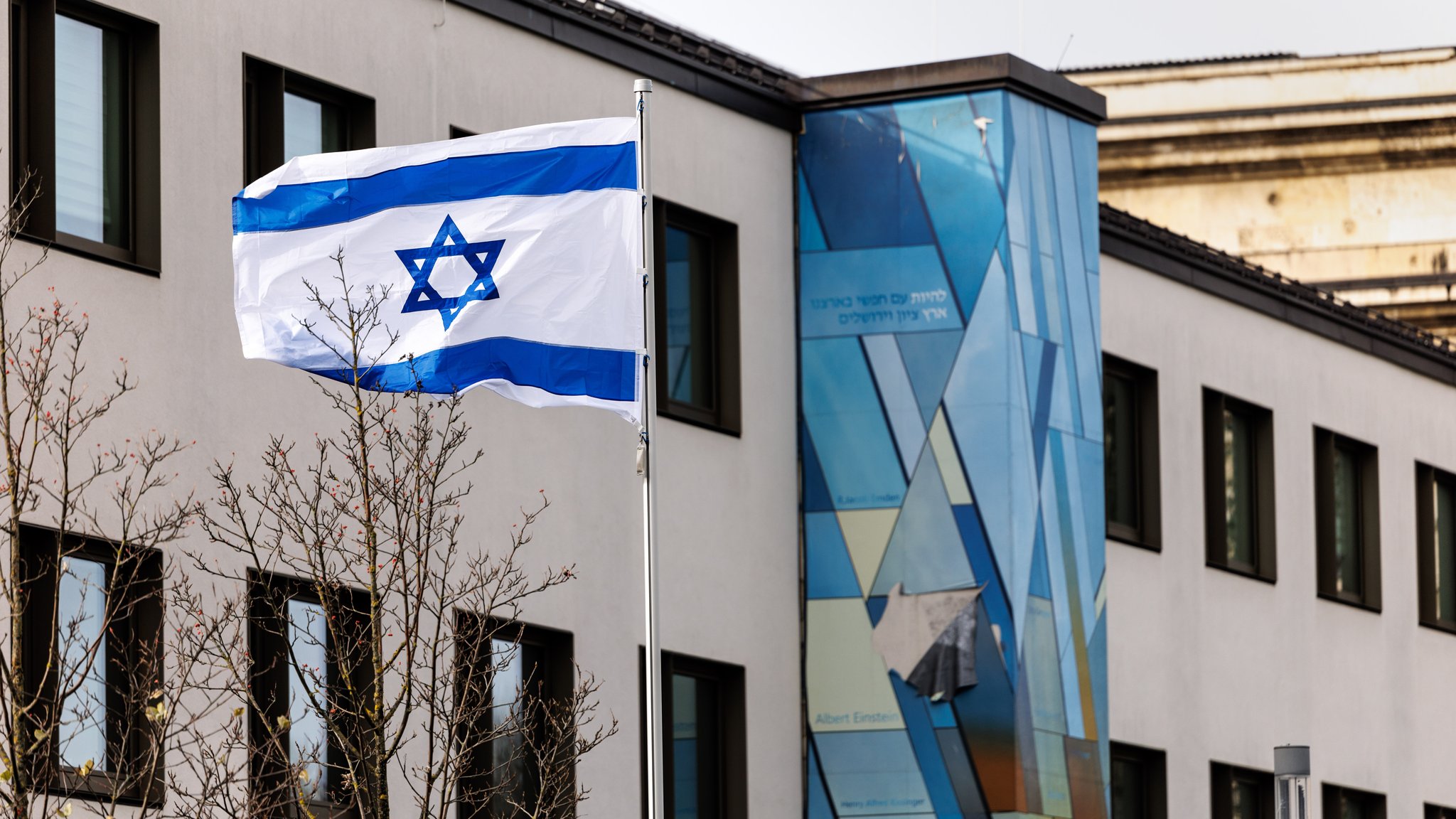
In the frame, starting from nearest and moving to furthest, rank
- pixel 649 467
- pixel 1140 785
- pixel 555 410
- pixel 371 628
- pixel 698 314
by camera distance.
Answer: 1. pixel 371 628
2. pixel 649 467
3. pixel 555 410
4. pixel 698 314
5. pixel 1140 785

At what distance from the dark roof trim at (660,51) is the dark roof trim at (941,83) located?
30 cm

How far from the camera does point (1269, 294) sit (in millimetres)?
31672

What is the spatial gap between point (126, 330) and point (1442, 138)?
3299 centimetres

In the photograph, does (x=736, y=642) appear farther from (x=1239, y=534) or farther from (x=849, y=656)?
(x=1239, y=534)

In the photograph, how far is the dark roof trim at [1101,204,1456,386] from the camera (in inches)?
1155

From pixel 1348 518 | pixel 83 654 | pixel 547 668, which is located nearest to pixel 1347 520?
pixel 1348 518

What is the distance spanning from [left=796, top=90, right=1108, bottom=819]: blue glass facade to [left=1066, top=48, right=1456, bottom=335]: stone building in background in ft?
74.6

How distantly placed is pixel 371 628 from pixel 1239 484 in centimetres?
1725

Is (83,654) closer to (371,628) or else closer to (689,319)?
(371,628)

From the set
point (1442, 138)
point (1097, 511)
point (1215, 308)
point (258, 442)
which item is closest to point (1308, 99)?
point (1442, 138)

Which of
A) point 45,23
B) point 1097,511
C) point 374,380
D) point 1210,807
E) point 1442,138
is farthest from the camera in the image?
point 1442,138

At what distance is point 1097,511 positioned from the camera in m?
25.9

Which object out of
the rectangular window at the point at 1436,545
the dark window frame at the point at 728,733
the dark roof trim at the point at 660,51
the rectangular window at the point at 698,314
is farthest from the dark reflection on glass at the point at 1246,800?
the dark roof trim at the point at 660,51

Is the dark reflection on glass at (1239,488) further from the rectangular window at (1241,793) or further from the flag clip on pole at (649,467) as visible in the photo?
the flag clip on pole at (649,467)
